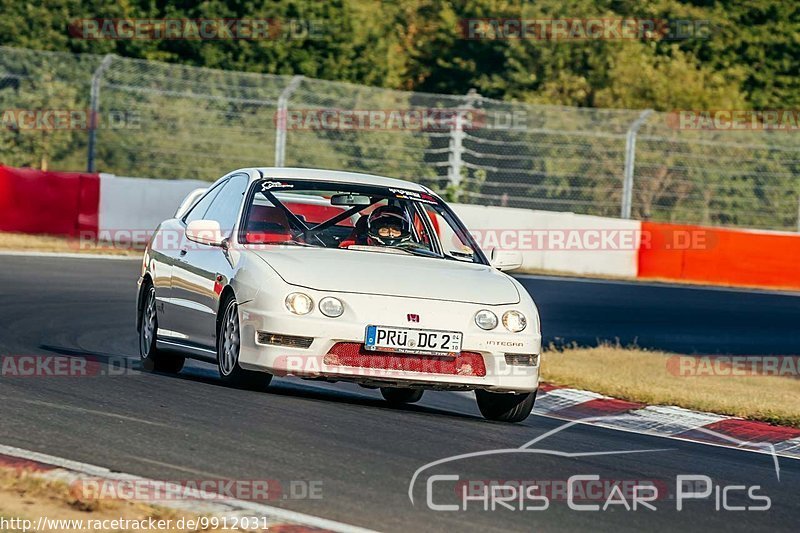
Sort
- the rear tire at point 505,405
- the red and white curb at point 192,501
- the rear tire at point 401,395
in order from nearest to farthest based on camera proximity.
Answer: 1. the red and white curb at point 192,501
2. the rear tire at point 505,405
3. the rear tire at point 401,395

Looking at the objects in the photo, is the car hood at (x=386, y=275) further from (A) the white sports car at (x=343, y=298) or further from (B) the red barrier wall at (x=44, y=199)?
(B) the red barrier wall at (x=44, y=199)

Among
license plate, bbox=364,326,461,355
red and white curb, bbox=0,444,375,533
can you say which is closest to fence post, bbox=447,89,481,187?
license plate, bbox=364,326,461,355

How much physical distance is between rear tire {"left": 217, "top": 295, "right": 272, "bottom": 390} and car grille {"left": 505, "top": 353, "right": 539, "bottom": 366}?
1348 mm

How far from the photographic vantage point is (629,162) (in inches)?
980

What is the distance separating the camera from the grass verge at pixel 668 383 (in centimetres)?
1125

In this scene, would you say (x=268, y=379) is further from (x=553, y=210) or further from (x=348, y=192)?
(x=553, y=210)

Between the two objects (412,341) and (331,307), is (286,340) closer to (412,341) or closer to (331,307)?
(331,307)

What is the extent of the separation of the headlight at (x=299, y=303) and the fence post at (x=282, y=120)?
16.4 metres

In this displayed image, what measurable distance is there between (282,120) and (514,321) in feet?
53.8

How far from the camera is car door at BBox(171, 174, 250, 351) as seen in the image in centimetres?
942

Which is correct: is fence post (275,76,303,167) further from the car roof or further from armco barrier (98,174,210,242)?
the car roof

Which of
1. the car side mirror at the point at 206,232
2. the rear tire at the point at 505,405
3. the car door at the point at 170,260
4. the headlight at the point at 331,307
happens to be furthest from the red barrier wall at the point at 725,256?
the headlight at the point at 331,307

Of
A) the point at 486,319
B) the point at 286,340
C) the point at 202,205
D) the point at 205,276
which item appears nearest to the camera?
the point at 286,340

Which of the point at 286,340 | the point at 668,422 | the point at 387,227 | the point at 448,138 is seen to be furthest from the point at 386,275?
the point at 448,138
